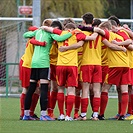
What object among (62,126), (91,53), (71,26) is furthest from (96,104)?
(62,126)

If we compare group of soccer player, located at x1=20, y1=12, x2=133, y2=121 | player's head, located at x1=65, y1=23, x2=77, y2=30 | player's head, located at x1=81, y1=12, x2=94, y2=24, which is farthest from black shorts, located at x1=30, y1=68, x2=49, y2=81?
player's head, located at x1=81, y1=12, x2=94, y2=24

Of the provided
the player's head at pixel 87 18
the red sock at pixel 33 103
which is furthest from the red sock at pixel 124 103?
the red sock at pixel 33 103

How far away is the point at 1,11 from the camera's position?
97.6 feet

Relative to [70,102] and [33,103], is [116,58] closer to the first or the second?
[70,102]

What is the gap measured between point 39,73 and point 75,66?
68cm

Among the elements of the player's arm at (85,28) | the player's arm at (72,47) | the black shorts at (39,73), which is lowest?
the black shorts at (39,73)

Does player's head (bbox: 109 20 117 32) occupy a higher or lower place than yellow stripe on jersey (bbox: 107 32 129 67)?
higher

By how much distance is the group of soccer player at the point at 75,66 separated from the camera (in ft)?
42.8

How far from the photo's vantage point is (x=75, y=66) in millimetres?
13039

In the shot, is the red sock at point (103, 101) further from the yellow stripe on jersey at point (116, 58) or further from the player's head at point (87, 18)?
the player's head at point (87, 18)

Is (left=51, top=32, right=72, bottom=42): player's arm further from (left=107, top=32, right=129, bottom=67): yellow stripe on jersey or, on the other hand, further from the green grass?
the green grass

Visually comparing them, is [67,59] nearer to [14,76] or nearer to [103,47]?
[103,47]

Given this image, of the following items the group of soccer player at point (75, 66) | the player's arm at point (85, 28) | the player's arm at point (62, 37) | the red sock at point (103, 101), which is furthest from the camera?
the red sock at point (103, 101)

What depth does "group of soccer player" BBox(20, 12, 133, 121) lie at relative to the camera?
1305 cm
